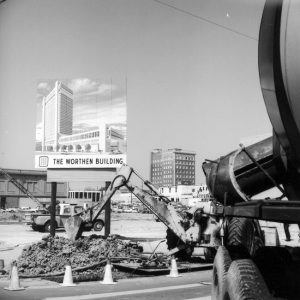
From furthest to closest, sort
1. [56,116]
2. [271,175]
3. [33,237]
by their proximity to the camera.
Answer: [33,237] → [56,116] → [271,175]

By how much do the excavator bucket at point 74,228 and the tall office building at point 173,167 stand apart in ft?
389

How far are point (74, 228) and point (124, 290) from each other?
249 inches

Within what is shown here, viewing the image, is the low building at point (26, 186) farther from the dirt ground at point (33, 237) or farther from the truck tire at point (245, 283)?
the truck tire at point (245, 283)

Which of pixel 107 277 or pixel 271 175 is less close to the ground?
pixel 271 175

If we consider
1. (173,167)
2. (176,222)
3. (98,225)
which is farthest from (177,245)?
(173,167)

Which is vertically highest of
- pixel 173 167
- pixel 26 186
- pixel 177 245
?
pixel 173 167

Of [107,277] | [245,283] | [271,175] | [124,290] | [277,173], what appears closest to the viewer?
[245,283]

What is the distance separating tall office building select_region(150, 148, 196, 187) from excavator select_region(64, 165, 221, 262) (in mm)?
118605

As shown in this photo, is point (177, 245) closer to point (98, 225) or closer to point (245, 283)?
point (245, 283)

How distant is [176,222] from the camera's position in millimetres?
15000

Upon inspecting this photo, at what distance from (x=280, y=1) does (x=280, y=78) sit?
1.85 feet

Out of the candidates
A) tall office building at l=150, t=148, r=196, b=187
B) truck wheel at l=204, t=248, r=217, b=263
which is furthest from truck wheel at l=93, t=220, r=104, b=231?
tall office building at l=150, t=148, r=196, b=187

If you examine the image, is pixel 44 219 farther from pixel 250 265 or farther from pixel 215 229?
pixel 250 265

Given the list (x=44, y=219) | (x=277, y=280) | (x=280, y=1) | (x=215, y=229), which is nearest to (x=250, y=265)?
(x=277, y=280)
